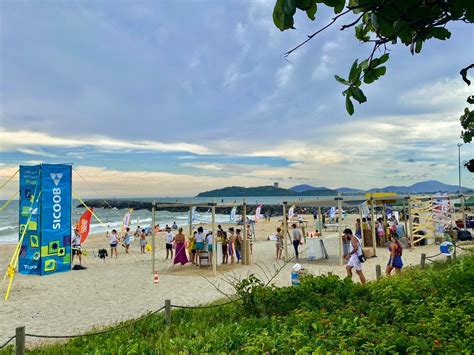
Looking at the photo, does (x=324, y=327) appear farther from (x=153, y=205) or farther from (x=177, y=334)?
(x=153, y=205)

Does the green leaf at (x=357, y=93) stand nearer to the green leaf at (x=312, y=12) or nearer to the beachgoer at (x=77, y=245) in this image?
the green leaf at (x=312, y=12)

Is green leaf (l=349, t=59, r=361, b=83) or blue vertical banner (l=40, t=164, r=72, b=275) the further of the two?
blue vertical banner (l=40, t=164, r=72, b=275)

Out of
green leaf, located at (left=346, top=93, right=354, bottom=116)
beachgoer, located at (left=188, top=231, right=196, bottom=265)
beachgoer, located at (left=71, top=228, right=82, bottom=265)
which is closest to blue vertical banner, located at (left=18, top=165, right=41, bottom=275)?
beachgoer, located at (left=71, top=228, right=82, bottom=265)

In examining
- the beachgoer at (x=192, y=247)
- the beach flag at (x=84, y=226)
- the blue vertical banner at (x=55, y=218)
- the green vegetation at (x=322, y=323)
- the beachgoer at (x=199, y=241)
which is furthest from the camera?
the beach flag at (x=84, y=226)

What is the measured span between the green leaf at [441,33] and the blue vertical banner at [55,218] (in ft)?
48.7

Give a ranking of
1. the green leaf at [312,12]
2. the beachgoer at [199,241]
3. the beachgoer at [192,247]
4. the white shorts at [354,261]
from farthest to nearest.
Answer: the beachgoer at [192,247], the beachgoer at [199,241], the white shorts at [354,261], the green leaf at [312,12]

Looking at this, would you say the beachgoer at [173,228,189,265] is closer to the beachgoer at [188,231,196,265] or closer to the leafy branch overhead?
the beachgoer at [188,231,196,265]

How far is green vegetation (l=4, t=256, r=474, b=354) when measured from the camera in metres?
3.93

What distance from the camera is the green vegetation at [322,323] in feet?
12.9

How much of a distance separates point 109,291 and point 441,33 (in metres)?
11.3

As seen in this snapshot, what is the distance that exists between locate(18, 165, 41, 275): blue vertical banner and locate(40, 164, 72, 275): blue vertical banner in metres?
0.18

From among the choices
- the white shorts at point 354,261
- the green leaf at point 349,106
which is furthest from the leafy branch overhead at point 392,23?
the white shorts at point 354,261

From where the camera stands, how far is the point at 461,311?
4.44 meters

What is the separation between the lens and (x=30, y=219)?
14438 millimetres
